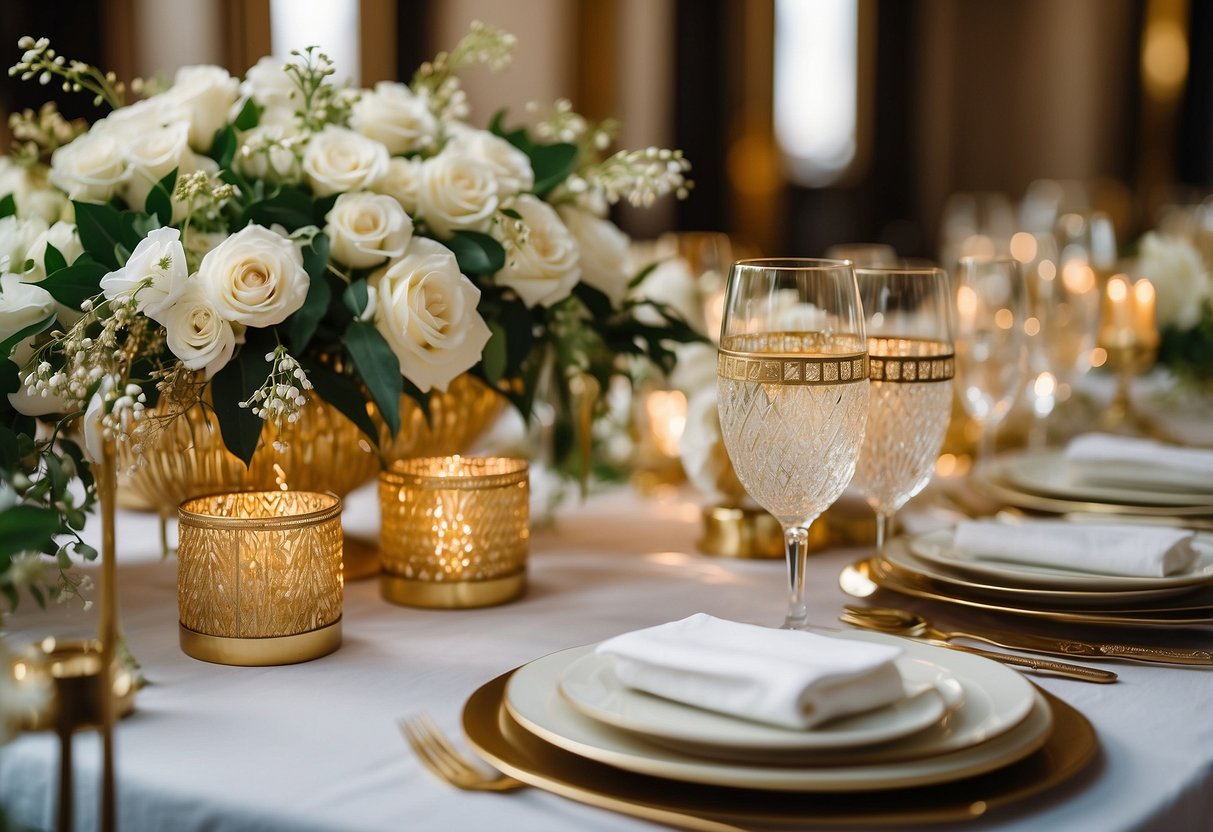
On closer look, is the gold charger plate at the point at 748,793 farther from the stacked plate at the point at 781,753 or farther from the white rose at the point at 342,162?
the white rose at the point at 342,162

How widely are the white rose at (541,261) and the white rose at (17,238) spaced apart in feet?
1.43

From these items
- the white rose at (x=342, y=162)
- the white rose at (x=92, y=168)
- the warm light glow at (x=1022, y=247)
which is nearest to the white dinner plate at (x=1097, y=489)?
the white rose at (x=342, y=162)

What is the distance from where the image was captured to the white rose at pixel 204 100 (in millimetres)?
1271

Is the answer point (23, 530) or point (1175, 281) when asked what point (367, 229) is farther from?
point (1175, 281)

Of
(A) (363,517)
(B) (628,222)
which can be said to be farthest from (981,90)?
(A) (363,517)

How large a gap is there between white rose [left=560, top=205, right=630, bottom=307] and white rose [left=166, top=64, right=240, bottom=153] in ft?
1.22

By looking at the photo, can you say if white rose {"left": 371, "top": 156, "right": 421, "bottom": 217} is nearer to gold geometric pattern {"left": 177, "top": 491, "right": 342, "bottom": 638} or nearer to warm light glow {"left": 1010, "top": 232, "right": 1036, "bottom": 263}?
gold geometric pattern {"left": 177, "top": 491, "right": 342, "bottom": 638}

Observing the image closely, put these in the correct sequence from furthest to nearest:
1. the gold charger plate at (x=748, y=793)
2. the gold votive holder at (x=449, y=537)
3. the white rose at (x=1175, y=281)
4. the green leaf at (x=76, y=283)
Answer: the white rose at (x=1175, y=281)
the gold votive holder at (x=449, y=537)
the green leaf at (x=76, y=283)
the gold charger plate at (x=748, y=793)

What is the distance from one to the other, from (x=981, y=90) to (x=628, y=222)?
3105 mm

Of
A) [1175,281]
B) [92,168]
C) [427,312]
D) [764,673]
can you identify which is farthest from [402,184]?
[1175,281]

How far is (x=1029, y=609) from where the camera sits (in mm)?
1102

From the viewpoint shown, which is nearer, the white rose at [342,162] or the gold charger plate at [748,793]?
the gold charger plate at [748,793]

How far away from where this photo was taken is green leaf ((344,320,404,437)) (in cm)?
111

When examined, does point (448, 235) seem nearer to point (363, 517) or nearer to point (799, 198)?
point (363, 517)
